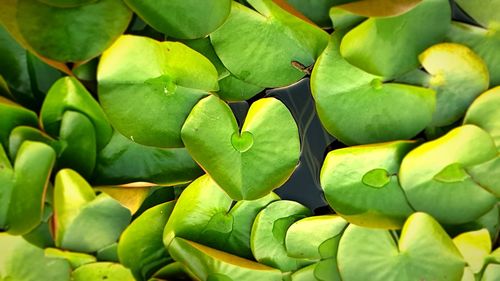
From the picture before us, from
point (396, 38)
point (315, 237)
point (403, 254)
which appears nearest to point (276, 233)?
point (315, 237)

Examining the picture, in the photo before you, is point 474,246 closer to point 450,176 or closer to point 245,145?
point 450,176

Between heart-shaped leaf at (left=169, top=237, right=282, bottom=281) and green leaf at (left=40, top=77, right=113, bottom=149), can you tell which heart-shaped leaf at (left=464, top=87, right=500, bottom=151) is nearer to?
heart-shaped leaf at (left=169, top=237, right=282, bottom=281)

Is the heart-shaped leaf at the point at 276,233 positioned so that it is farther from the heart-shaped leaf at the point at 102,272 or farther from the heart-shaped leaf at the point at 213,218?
the heart-shaped leaf at the point at 102,272

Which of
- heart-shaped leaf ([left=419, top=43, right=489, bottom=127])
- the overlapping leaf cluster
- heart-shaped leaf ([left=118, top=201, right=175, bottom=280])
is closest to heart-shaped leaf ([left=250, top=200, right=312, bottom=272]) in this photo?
the overlapping leaf cluster

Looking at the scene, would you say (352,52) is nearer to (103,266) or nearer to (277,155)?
(277,155)

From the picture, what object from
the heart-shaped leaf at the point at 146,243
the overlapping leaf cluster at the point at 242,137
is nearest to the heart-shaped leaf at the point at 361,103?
the overlapping leaf cluster at the point at 242,137

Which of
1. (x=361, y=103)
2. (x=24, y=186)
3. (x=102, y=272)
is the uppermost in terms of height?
(x=361, y=103)
